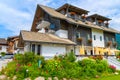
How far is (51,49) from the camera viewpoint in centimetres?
2681

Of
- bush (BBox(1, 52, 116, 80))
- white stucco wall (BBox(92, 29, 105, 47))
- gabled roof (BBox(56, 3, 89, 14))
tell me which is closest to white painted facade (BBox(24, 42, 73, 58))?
bush (BBox(1, 52, 116, 80))

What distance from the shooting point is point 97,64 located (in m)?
21.5

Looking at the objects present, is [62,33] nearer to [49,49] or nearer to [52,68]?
[49,49]

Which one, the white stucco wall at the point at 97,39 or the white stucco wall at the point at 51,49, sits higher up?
the white stucco wall at the point at 97,39

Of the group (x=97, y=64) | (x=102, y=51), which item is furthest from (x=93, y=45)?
(x=97, y=64)

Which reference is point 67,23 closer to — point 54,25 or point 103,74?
point 54,25

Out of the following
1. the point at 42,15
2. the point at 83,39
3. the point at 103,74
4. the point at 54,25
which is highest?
the point at 42,15

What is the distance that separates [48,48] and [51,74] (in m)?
9.98

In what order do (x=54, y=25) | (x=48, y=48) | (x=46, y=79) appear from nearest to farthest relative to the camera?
1. (x=46, y=79)
2. (x=48, y=48)
3. (x=54, y=25)

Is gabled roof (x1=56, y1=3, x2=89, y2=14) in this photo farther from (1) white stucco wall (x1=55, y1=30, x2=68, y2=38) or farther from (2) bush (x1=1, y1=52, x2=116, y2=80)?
(2) bush (x1=1, y1=52, x2=116, y2=80)

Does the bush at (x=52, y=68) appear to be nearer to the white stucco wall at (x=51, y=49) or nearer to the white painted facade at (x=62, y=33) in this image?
the white stucco wall at (x=51, y=49)

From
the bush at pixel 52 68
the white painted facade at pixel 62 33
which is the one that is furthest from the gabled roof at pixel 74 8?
the bush at pixel 52 68

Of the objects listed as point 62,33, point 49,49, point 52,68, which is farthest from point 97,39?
point 52,68

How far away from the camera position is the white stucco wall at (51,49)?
26062 millimetres
